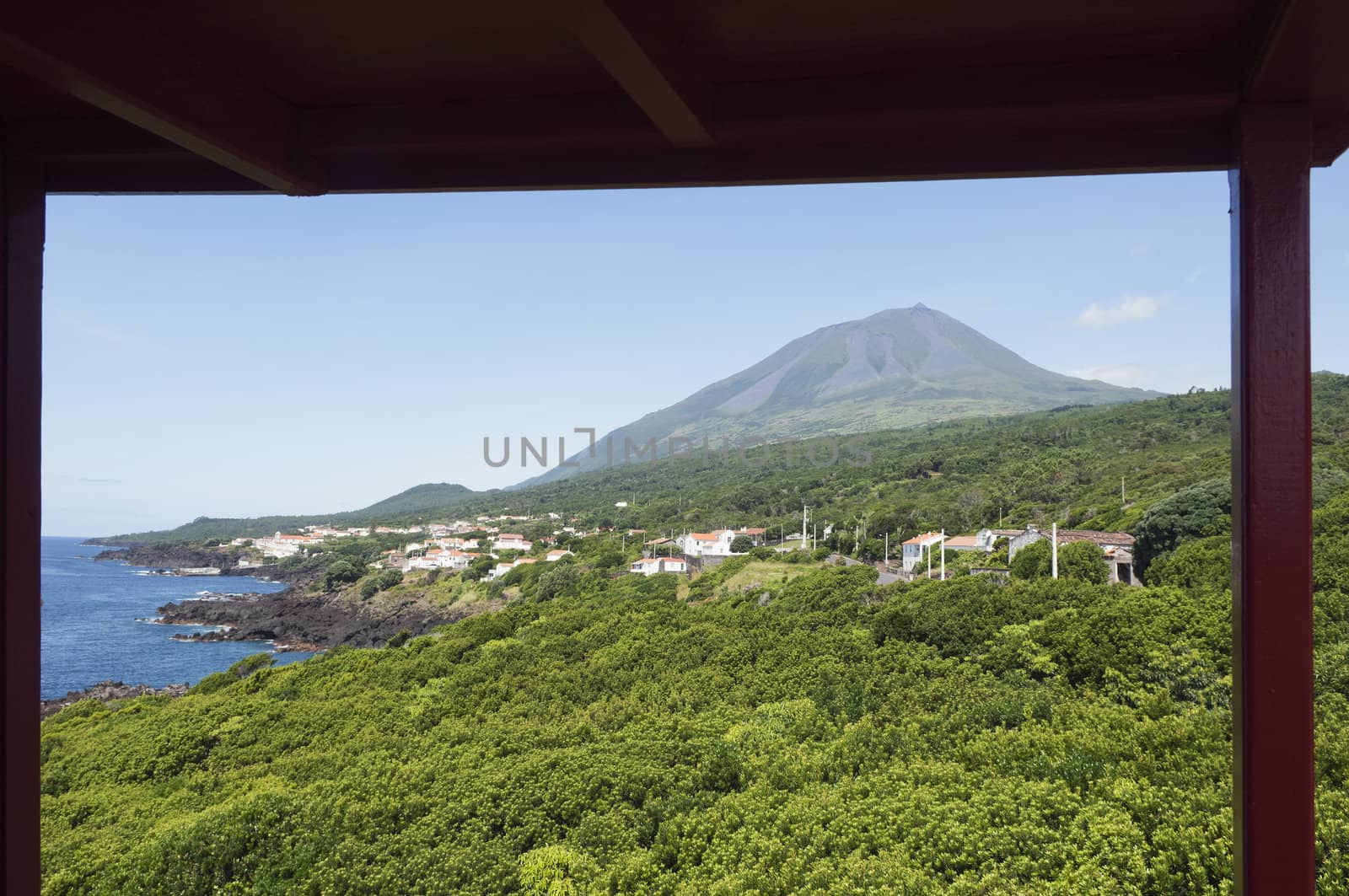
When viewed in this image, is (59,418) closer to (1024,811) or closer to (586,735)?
(586,735)

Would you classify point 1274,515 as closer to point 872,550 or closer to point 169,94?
point 169,94

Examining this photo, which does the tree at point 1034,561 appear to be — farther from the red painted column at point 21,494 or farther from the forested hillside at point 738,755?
the red painted column at point 21,494

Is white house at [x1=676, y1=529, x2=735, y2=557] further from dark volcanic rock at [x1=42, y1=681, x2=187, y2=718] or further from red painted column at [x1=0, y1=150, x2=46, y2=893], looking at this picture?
red painted column at [x1=0, y1=150, x2=46, y2=893]

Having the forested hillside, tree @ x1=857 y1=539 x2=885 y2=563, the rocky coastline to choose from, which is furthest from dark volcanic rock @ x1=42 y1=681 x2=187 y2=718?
tree @ x1=857 y1=539 x2=885 y2=563

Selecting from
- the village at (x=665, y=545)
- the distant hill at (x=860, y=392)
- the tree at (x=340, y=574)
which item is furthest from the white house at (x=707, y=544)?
the distant hill at (x=860, y=392)

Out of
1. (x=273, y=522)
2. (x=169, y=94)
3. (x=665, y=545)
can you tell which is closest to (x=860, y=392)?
(x=665, y=545)

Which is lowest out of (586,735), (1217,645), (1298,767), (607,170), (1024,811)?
(586,735)

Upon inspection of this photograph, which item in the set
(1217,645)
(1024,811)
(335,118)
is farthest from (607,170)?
(1217,645)
